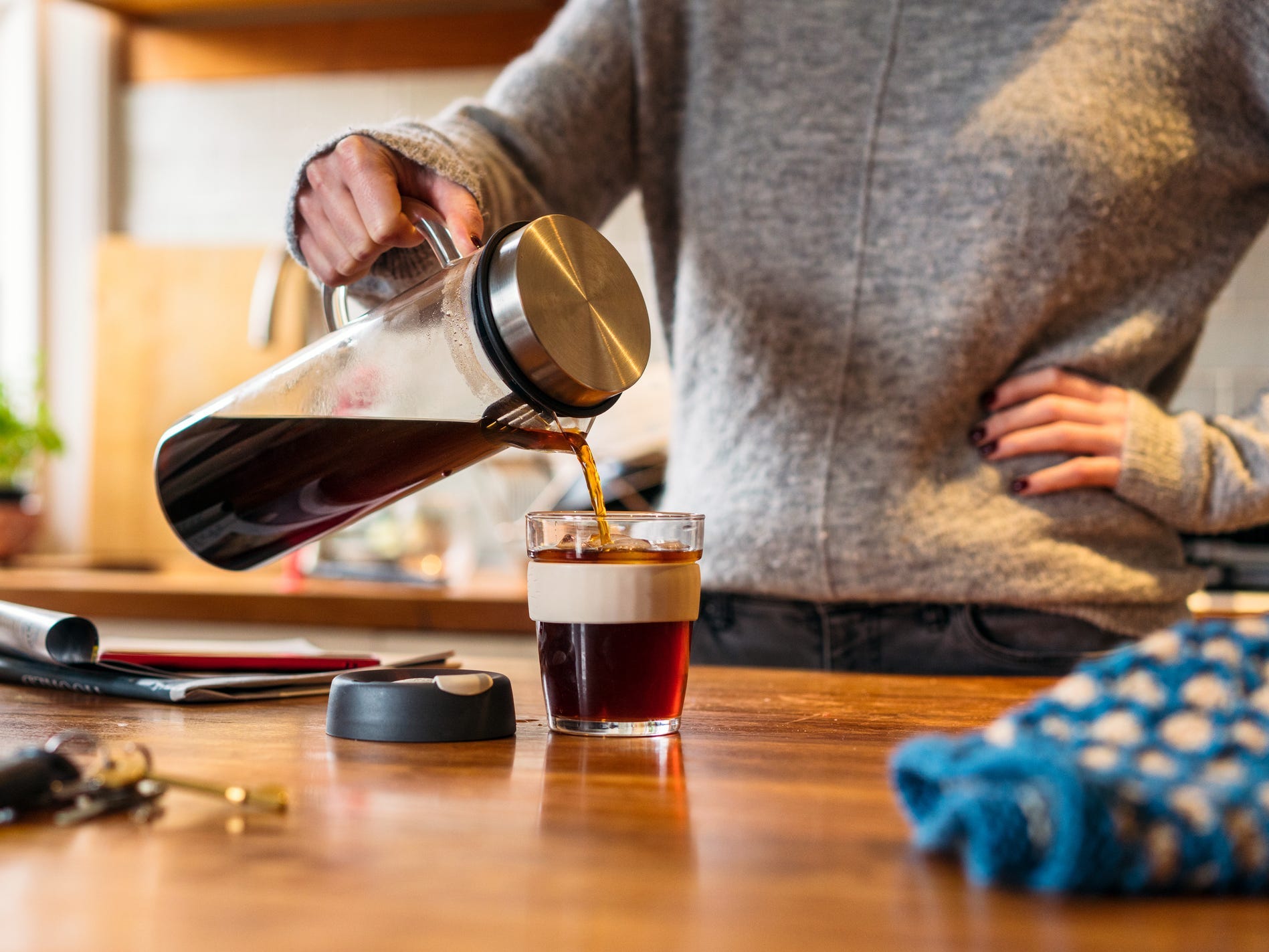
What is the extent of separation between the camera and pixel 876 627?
1.07 meters

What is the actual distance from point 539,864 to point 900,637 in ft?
2.32

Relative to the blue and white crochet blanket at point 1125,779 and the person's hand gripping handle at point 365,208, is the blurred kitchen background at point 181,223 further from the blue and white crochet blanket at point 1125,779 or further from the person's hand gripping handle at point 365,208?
the blue and white crochet blanket at point 1125,779

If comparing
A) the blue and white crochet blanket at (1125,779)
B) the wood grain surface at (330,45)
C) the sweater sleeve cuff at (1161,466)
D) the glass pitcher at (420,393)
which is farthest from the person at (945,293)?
the wood grain surface at (330,45)

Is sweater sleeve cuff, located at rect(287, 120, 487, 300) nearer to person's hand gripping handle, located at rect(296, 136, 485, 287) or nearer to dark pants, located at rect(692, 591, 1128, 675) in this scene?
person's hand gripping handle, located at rect(296, 136, 485, 287)

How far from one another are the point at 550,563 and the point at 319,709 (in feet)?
0.62

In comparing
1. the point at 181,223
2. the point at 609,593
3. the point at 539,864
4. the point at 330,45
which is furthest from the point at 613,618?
the point at 181,223

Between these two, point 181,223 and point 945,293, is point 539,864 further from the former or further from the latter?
point 181,223

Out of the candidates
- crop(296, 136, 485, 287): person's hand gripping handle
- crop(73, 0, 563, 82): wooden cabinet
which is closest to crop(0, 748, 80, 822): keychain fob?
crop(296, 136, 485, 287): person's hand gripping handle

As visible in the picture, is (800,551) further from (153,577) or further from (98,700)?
(153,577)

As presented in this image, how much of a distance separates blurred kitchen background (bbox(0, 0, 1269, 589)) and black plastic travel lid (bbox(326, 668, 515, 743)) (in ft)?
5.99

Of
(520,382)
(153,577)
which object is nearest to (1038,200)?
(520,382)

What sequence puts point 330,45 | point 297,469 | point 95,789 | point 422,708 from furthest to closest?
point 330,45
point 297,469
point 422,708
point 95,789

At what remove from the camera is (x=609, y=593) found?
651 millimetres

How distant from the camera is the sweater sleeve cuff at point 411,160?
0.81 meters
